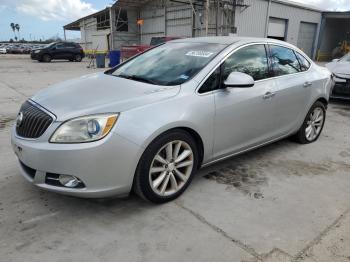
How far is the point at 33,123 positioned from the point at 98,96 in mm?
609

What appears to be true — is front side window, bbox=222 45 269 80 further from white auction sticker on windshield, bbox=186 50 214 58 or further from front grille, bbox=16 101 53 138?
front grille, bbox=16 101 53 138

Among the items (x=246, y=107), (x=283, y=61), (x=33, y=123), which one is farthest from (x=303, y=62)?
(x=33, y=123)

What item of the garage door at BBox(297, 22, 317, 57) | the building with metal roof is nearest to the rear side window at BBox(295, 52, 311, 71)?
the building with metal roof

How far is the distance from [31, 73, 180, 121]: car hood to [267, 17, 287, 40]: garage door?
78.7ft

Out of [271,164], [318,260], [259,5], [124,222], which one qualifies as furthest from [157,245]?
[259,5]

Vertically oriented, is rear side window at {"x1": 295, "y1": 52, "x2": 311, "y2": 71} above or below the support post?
below

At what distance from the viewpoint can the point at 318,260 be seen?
7.64 ft

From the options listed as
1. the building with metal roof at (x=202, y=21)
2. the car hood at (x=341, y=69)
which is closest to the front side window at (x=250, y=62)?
the car hood at (x=341, y=69)

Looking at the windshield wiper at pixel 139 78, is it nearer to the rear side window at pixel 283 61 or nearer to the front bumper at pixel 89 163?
the front bumper at pixel 89 163

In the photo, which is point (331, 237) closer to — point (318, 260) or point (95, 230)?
point (318, 260)

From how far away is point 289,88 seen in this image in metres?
4.07

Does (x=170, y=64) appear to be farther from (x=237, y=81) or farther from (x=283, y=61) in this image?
(x=283, y=61)

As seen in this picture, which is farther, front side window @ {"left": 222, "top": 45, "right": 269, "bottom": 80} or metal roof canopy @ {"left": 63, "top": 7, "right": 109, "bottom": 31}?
metal roof canopy @ {"left": 63, "top": 7, "right": 109, "bottom": 31}

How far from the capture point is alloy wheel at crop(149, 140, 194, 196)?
2.88m
